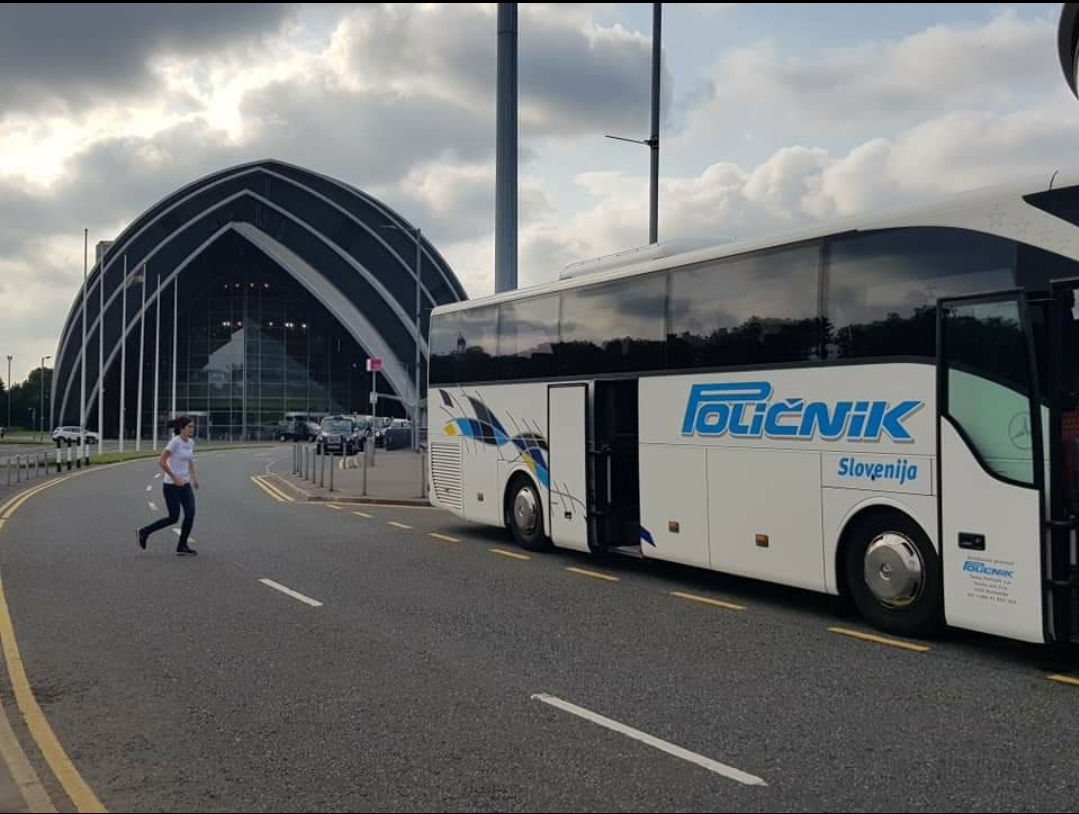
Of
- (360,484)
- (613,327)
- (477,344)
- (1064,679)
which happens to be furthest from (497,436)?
(360,484)

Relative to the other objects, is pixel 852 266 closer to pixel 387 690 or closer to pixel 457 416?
pixel 387 690

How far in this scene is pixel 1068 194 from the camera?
7027 millimetres

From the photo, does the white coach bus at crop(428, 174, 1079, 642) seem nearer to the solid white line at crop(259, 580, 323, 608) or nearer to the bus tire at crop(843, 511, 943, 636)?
the bus tire at crop(843, 511, 943, 636)

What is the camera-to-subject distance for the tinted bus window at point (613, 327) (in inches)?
440

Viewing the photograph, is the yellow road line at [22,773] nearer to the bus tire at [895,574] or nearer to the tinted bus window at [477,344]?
the bus tire at [895,574]

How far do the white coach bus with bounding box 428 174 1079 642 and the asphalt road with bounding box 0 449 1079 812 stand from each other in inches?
25.6

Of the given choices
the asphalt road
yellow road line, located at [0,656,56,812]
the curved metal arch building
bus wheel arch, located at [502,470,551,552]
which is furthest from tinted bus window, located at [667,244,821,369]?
the curved metal arch building

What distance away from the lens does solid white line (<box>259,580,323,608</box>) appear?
971 centimetres

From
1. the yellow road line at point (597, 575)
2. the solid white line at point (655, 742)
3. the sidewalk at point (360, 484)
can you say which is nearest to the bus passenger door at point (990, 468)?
the solid white line at point (655, 742)

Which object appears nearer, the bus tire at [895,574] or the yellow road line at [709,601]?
the bus tire at [895,574]

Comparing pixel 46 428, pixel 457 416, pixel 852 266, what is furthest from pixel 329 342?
pixel 852 266

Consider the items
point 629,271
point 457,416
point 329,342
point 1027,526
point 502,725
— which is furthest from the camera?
point 329,342

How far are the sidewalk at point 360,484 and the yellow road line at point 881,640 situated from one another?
13474 millimetres

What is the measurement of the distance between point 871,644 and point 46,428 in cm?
14722
